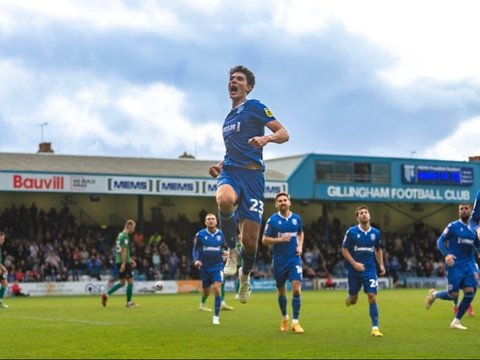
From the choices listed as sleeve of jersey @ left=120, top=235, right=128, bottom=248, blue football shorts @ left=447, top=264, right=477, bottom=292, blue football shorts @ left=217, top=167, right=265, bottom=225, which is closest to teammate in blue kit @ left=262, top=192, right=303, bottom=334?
blue football shorts @ left=447, top=264, right=477, bottom=292

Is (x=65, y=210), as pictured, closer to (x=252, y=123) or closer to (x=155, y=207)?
(x=155, y=207)

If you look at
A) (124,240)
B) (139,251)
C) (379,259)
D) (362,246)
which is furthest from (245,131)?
(139,251)

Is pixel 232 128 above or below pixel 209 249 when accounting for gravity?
above

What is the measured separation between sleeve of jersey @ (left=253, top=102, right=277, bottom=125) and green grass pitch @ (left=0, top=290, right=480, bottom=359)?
13.0ft

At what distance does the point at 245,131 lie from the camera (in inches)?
459

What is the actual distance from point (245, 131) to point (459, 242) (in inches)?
395

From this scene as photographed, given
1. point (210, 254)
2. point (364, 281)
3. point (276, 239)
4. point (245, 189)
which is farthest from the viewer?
point (210, 254)

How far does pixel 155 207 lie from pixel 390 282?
14.7 meters

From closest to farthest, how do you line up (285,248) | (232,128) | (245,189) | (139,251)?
(245,189) → (232,128) → (285,248) → (139,251)

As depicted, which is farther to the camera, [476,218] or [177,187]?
[177,187]

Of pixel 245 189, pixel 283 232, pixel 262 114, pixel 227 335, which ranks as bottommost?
pixel 227 335

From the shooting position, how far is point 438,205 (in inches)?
2584

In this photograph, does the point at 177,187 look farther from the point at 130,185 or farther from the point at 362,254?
the point at 362,254

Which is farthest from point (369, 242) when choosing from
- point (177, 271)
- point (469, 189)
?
point (469, 189)
